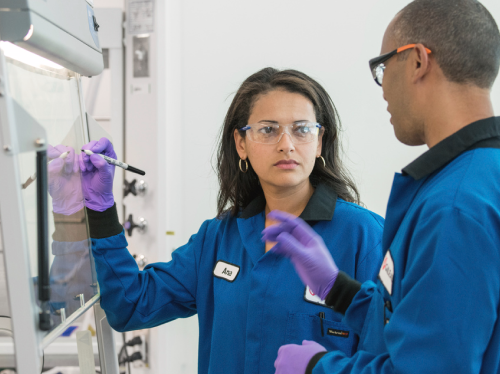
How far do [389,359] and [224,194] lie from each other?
0.90 metres

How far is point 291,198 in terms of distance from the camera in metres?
1.29

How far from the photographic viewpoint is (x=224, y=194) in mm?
1485

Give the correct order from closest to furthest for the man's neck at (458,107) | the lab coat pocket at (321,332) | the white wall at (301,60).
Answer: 1. the man's neck at (458,107)
2. the lab coat pocket at (321,332)
3. the white wall at (301,60)

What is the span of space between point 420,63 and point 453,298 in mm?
405

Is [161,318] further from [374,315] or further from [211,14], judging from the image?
[211,14]

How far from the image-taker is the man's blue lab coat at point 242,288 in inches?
43.4

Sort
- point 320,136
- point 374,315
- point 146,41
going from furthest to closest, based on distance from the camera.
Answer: point 146,41
point 320,136
point 374,315

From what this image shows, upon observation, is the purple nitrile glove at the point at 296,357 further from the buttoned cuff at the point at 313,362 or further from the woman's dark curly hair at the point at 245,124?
the woman's dark curly hair at the point at 245,124

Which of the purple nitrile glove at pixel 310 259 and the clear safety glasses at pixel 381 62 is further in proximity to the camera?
the purple nitrile glove at pixel 310 259

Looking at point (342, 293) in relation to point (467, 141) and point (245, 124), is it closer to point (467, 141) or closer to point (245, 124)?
point (467, 141)

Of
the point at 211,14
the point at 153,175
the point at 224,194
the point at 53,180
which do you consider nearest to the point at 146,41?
the point at 211,14

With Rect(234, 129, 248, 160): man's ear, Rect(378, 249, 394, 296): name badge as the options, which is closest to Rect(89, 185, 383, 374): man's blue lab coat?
Rect(234, 129, 248, 160): man's ear

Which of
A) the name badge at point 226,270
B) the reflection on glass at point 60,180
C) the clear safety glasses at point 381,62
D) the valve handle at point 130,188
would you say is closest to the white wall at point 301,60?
the valve handle at point 130,188

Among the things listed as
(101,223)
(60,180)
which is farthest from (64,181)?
(101,223)
